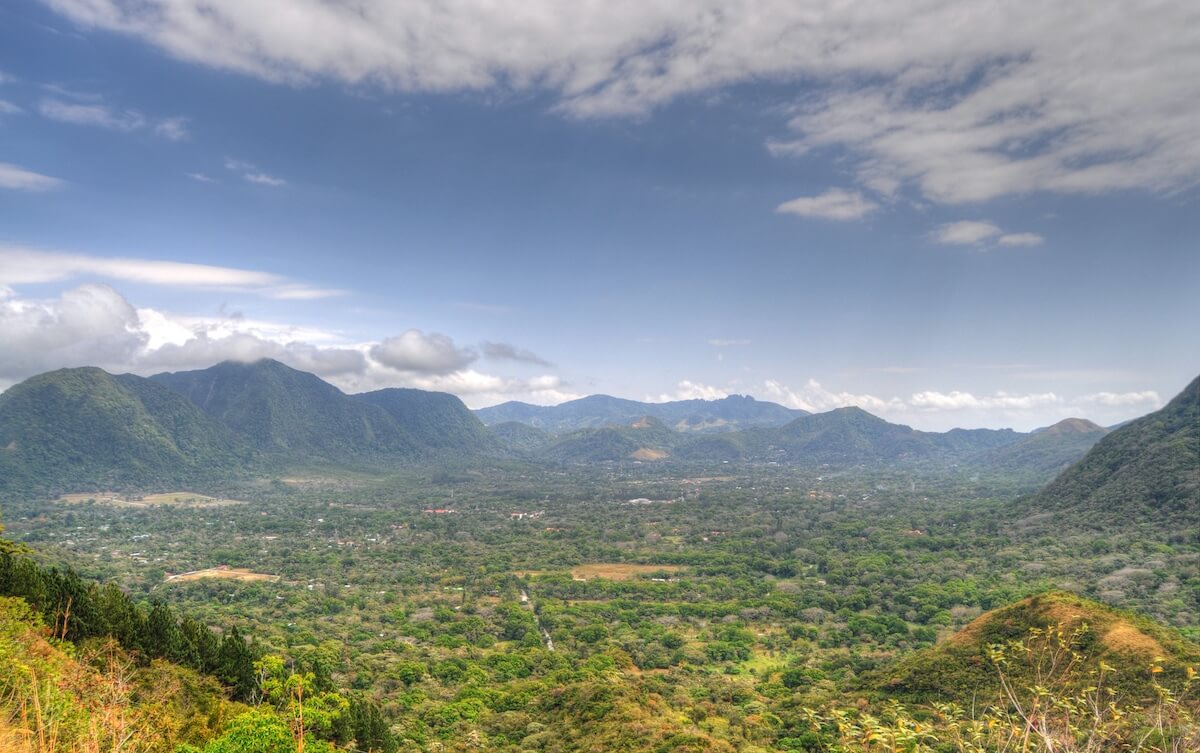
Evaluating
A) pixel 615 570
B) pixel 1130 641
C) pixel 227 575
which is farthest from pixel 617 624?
pixel 227 575

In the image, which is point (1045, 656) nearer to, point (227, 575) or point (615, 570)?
point (615, 570)

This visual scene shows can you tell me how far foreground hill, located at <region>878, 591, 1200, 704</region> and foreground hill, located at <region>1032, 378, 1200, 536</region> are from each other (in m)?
60.9

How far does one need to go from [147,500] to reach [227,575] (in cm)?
10663

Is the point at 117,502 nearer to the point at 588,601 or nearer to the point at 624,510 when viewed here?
the point at 624,510

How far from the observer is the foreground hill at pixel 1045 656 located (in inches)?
1409

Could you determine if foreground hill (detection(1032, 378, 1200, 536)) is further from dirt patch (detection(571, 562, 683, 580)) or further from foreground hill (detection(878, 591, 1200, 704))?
dirt patch (detection(571, 562, 683, 580))

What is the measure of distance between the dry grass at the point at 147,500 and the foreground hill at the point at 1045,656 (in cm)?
18074

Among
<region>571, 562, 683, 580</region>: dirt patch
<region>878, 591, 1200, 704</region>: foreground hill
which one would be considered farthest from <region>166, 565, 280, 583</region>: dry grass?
<region>878, 591, 1200, 704</region>: foreground hill

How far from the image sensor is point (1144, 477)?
3994 inches

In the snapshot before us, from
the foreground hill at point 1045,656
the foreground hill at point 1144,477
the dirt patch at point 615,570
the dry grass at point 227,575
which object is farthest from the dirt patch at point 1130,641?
the dry grass at point 227,575

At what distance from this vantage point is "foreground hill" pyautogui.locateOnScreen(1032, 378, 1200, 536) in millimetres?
90875

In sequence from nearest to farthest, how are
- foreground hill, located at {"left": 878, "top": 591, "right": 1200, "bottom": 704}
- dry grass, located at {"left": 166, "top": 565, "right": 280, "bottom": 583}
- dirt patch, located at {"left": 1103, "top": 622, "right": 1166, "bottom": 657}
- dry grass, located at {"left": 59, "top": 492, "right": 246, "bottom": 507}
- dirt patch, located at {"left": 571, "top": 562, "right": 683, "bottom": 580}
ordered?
foreground hill, located at {"left": 878, "top": 591, "right": 1200, "bottom": 704}, dirt patch, located at {"left": 1103, "top": 622, "right": 1166, "bottom": 657}, dry grass, located at {"left": 166, "top": 565, "right": 280, "bottom": 583}, dirt patch, located at {"left": 571, "top": 562, "right": 683, "bottom": 580}, dry grass, located at {"left": 59, "top": 492, "right": 246, "bottom": 507}

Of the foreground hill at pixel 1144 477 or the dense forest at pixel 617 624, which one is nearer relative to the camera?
the dense forest at pixel 617 624

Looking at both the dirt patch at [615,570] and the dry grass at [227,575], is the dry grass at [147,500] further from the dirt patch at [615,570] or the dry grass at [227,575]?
the dirt patch at [615,570]
